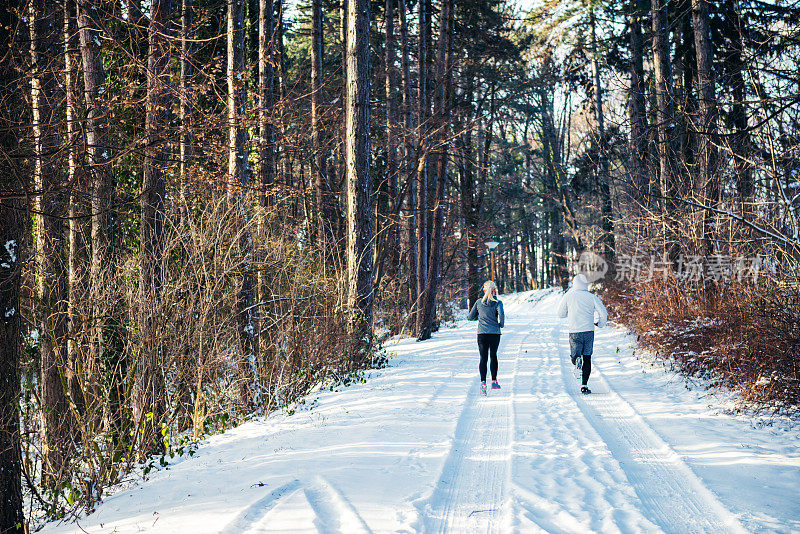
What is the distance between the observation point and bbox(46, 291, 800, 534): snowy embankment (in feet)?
13.0

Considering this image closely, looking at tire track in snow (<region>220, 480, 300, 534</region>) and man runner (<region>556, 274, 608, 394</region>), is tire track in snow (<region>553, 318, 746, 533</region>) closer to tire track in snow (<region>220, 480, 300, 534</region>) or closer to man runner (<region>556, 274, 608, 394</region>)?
man runner (<region>556, 274, 608, 394</region>)

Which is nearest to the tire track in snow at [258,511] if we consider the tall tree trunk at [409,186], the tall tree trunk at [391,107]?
the tall tree trunk at [391,107]

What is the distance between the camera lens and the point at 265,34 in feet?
40.2

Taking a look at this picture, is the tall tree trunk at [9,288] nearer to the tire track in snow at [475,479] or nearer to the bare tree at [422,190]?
the tire track in snow at [475,479]

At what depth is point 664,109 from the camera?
13.9 metres

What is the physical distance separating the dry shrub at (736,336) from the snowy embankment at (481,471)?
50 cm

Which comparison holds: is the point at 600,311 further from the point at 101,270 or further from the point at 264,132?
the point at 264,132

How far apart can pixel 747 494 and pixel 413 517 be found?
2.90 meters

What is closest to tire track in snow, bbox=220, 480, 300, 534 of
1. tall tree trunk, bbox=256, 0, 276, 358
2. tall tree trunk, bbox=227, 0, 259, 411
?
tall tree trunk, bbox=227, 0, 259, 411

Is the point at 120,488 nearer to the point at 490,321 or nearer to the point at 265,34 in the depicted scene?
the point at 490,321

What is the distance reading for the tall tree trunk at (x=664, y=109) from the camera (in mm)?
11950

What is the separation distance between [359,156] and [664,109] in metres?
8.57

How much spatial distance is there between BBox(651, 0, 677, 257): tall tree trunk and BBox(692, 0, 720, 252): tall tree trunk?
25.6 inches

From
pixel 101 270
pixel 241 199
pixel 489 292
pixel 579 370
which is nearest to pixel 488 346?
pixel 489 292
